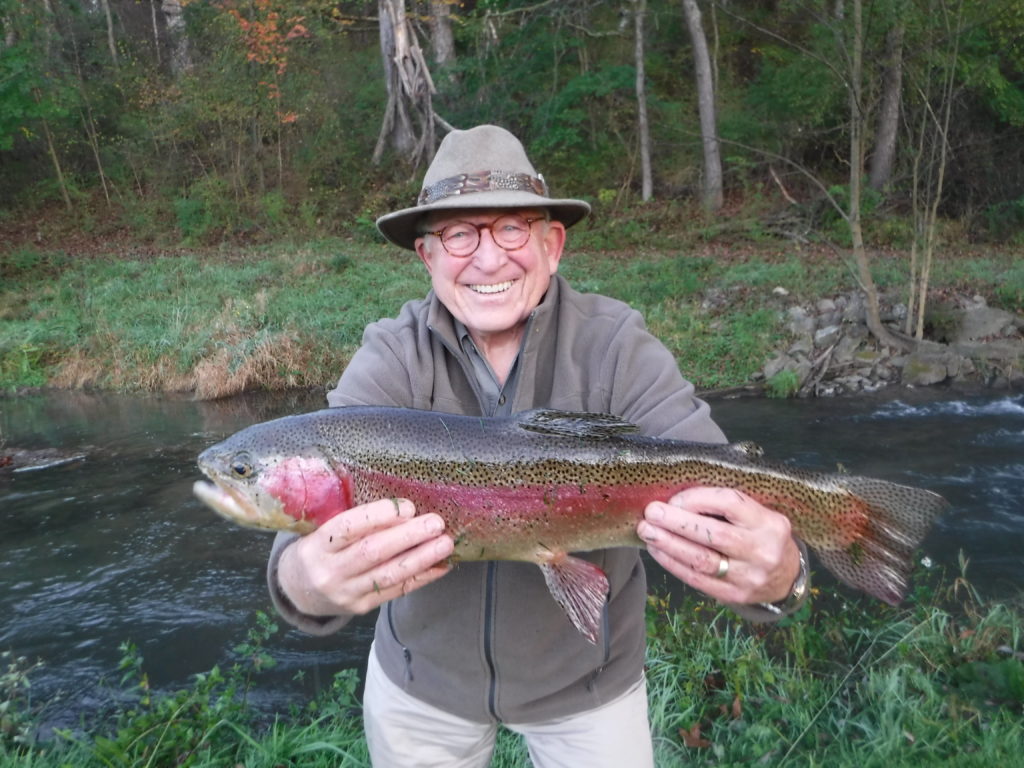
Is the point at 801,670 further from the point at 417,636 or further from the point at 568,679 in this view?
the point at 417,636

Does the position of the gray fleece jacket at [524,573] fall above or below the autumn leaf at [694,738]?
above

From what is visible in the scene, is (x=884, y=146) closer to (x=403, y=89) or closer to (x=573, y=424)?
(x=403, y=89)

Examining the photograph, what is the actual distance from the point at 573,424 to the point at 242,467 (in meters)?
0.94

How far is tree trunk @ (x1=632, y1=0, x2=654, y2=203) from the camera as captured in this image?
2094 cm

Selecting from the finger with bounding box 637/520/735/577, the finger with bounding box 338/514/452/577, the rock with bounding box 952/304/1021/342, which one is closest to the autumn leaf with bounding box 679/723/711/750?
the finger with bounding box 637/520/735/577

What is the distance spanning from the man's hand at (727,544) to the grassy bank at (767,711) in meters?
1.76

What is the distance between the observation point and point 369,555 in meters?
1.86

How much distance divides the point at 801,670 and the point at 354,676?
2471mm

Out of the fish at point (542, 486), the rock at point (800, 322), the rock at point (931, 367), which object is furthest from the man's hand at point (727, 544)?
the rock at point (800, 322)

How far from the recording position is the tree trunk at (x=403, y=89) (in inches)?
893

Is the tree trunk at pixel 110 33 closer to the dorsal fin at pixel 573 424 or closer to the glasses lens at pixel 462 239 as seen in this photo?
the glasses lens at pixel 462 239

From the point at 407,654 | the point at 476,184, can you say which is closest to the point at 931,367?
the point at 476,184

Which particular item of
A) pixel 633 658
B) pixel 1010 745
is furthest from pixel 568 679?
pixel 1010 745

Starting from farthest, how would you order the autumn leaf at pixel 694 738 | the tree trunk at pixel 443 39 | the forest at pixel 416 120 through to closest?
1. the tree trunk at pixel 443 39
2. the forest at pixel 416 120
3. the autumn leaf at pixel 694 738
